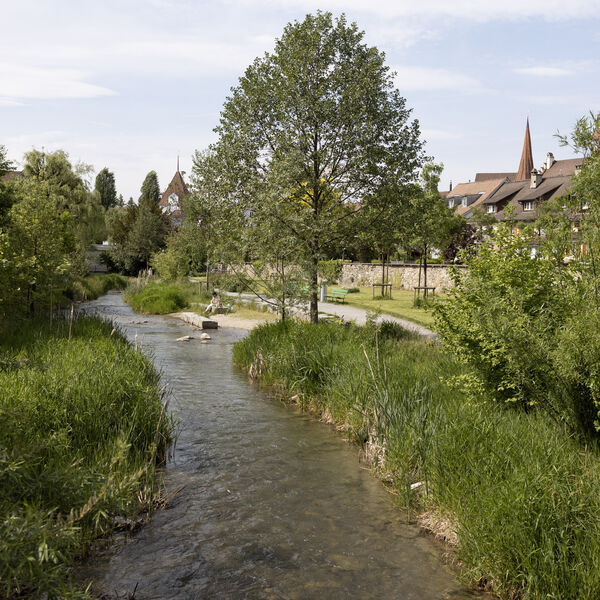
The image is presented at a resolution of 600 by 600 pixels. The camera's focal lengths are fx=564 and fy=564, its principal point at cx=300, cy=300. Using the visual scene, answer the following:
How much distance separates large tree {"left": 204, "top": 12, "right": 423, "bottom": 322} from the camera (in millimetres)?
13789

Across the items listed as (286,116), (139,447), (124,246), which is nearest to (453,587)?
(139,447)

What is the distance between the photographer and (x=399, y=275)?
39438 millimetres

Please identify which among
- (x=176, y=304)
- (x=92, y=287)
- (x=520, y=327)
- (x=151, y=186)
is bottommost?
(x=176, y=304)

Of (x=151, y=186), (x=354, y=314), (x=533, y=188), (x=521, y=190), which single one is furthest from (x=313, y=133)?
(x=151, y=186)

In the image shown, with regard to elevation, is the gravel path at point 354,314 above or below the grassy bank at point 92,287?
below

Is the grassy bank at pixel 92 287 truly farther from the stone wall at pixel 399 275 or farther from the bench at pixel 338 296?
the stone wall at pixel 399 275

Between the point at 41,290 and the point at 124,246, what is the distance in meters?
35.3

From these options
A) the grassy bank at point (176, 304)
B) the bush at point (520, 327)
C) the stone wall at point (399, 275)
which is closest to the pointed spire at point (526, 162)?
the stone wall at point (399, 275)

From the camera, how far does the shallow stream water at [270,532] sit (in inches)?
187

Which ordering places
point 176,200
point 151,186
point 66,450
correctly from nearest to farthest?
1. point 66,450
2. point 176,200
3. point 151,186

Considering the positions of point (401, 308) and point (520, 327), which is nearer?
point (520, 327)

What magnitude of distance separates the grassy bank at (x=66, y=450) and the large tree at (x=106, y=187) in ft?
339

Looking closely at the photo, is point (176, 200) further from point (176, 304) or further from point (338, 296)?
point (338, 296)

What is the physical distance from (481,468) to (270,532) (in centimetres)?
218
